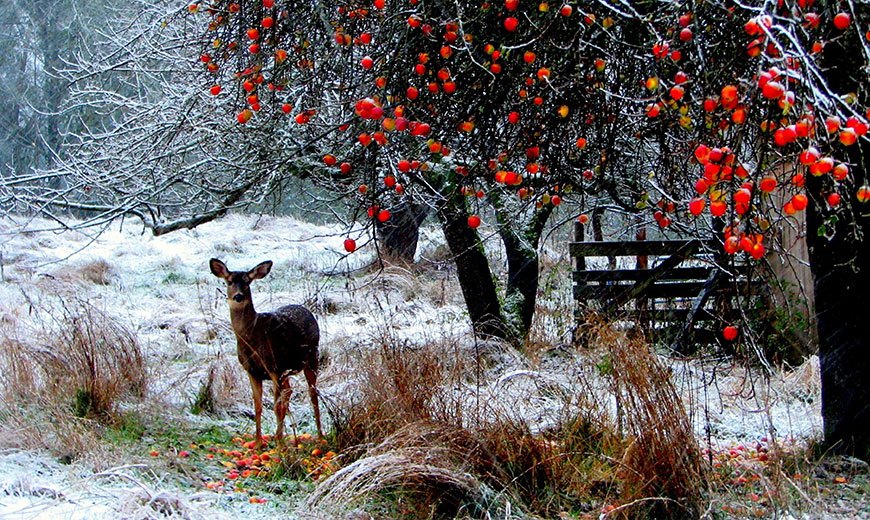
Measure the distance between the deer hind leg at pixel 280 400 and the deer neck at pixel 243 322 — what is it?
333 millimetres

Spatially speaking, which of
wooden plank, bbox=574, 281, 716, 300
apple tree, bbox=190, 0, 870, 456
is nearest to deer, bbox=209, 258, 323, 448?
apple tree, bbox=190, 0, 870, 456

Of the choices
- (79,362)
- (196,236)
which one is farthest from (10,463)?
(196,236)

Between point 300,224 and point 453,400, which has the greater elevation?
point 300,224

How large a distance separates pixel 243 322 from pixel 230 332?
3.85 metres

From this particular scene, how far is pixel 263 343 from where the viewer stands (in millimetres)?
5387

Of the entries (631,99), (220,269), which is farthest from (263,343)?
(631,99)

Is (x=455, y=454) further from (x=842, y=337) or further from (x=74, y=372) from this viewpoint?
(x=74, y=372)

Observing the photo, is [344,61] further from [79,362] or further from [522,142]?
[79,362]

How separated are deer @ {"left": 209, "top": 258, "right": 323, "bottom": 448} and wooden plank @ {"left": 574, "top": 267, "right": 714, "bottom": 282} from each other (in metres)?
4.18

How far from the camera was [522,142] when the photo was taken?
4184 millimetres

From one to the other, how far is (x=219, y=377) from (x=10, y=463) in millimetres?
2402

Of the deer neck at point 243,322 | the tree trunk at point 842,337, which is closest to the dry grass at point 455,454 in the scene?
the deer neck at point 243,322

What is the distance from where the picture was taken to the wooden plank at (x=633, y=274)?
8.99m

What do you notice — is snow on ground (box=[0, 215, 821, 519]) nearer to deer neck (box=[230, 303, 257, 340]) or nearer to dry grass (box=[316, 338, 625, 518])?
dry grass (box=[316, 338, 625, 518])
